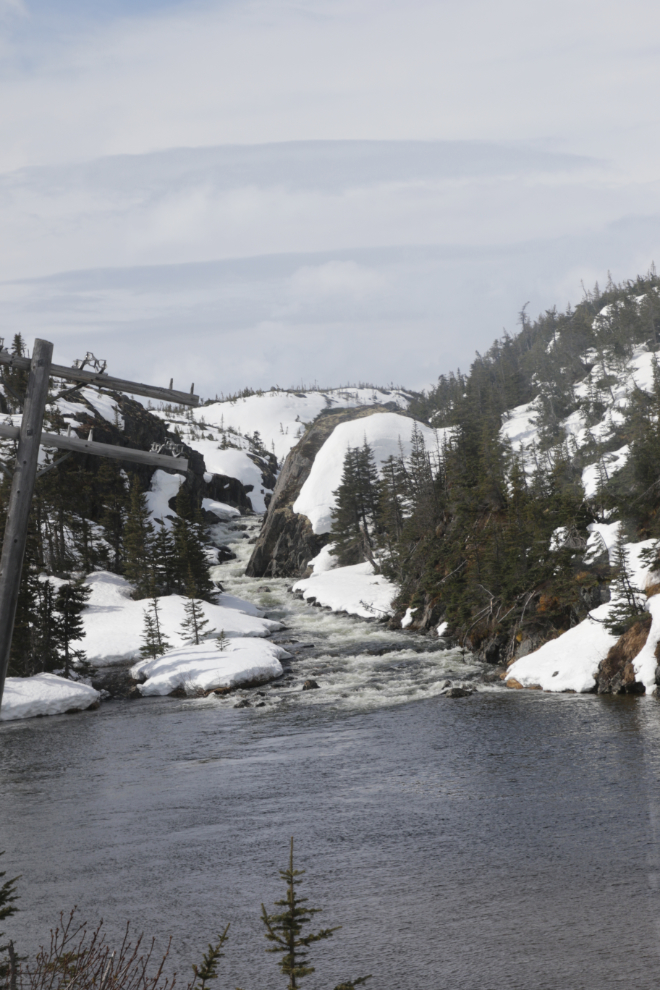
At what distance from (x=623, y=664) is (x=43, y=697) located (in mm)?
28550

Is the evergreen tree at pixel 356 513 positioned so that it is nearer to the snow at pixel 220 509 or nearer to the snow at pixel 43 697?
the snow at pixel 220 509

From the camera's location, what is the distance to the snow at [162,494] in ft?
311

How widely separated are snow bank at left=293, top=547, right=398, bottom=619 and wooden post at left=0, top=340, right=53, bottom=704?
5414 cm

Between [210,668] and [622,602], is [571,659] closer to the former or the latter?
[622,602]

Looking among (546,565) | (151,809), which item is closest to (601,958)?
(151,809)

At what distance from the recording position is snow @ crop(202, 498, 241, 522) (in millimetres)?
120875

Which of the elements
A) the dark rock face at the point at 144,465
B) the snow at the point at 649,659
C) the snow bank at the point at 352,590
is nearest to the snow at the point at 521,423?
the dark rock face at the point at 144,465

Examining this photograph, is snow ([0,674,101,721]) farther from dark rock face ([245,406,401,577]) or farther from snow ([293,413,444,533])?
snow ([293,413,444,533])

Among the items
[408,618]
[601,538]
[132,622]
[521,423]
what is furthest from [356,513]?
[521,423]

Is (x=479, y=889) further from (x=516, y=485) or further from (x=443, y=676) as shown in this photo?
(x=516, y=485)

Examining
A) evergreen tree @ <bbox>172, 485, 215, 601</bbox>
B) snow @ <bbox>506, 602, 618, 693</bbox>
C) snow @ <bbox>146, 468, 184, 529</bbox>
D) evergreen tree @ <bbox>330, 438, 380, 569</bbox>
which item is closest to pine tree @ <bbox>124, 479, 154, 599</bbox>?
evergreen tree @ <bbox>172, 485, 215, 601</bbox>

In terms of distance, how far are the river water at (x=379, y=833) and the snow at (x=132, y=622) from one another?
19.8m

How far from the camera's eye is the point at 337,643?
2018 inches

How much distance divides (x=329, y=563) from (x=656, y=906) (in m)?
75.3
